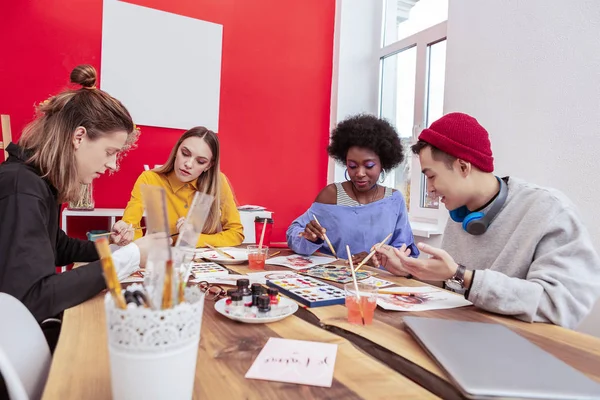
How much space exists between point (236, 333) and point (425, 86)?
115 inches

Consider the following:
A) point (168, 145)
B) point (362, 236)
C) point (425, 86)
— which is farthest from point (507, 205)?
point (168, 145)

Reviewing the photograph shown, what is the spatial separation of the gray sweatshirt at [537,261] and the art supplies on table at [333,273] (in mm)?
411

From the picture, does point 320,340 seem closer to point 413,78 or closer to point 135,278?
point 135,278

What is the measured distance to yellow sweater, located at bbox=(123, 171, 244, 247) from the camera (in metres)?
2.19

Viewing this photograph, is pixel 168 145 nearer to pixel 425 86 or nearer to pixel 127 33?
pixel 127 33

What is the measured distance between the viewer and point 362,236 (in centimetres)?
216

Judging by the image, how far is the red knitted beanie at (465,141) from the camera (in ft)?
Answer: 4.34

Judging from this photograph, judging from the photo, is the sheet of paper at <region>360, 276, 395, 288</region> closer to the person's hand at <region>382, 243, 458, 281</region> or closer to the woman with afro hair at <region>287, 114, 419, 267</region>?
the person's hand at <region>382, 243, 458, 281</region>

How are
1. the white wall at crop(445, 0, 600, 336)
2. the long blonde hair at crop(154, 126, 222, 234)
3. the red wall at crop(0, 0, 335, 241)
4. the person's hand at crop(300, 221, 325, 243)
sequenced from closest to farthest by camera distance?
the person's hand at crop(300, 221, 325, 243)
the white wall at crop(445, 0, 600, 336)
the long blonde hair at crop(154, 126, 222, 234)
the red wall at crop(0, 0, 335, 241)

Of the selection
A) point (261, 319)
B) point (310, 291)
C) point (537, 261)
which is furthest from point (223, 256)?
point (537, 261)

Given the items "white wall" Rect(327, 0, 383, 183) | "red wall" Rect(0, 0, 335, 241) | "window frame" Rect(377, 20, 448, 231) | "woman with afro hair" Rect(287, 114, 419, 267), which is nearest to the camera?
"woman with afro hair" Rect(287, 114, 419, 267)

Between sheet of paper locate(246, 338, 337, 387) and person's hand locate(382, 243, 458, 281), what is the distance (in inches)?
17.9

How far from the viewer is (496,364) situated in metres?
0.71

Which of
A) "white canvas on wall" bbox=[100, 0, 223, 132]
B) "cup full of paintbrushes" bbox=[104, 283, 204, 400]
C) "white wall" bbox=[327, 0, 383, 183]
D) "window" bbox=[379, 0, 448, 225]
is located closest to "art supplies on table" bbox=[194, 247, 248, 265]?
"cup full of paintbrushes" bbox=[104, 283, 204, 400]
